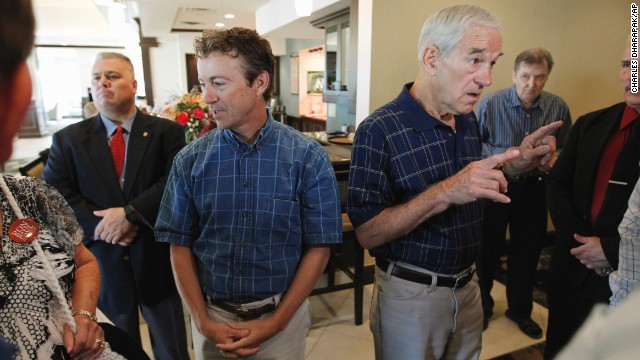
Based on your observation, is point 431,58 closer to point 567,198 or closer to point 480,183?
point 480,183

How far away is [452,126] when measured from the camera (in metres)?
1.29

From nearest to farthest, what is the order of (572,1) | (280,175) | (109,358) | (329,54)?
(109,358), (280,175), (572,1), (329,54)

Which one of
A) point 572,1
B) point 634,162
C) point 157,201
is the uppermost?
point 572,1

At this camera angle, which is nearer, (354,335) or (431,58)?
(431,58)

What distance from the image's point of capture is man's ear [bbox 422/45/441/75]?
1.18 m

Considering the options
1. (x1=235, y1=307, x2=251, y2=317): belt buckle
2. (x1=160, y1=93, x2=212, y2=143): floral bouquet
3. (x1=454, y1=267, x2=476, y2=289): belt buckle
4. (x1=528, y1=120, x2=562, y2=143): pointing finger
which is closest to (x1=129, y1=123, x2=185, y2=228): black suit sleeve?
(x1=235, y1=307, x2=251, y2=317): belt buckle

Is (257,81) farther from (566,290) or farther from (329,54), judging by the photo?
Answer: (329,54)

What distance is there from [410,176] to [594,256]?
0.84m

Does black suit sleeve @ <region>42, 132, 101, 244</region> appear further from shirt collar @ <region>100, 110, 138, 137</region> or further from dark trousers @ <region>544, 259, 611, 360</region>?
dark trousers @ <region>544, 259, 611, 360</region>

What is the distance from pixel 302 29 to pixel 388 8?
3420 mm

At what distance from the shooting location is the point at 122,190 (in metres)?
1.70

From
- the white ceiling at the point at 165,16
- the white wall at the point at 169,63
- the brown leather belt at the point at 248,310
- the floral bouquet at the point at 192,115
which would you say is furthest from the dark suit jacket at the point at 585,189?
the white wall at the point at 169,63

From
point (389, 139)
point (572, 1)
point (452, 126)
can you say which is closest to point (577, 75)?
point (572, 1)

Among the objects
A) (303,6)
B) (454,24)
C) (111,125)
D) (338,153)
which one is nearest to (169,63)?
(303,6)
